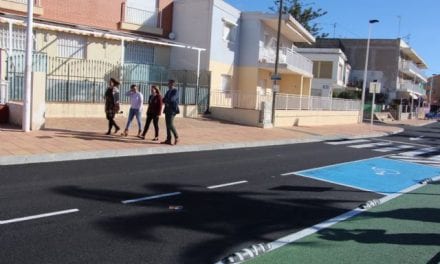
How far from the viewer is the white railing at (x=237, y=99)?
25895 millimetres

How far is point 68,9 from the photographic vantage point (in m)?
22.7

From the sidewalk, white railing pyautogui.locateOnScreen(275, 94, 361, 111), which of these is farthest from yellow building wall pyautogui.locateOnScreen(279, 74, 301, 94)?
the sidewalk

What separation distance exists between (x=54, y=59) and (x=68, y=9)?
3911 millimetres

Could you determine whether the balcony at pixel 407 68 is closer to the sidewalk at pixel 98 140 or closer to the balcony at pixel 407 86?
the balcony at pixel 407 86

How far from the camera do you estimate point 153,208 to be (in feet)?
23.2

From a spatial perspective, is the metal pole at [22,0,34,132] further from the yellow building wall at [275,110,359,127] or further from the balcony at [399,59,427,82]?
the balcony at [399,59,427,82]

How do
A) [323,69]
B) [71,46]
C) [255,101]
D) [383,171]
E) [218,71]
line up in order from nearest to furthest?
[383,171]
[71,46]
[255,101]
[218,71]
[323,69]

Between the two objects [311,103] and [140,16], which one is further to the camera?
[311,103]

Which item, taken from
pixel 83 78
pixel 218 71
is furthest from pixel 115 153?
pixel 218 71

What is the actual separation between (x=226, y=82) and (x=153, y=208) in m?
23.7

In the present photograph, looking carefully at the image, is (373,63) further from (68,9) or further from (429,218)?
(429,218)

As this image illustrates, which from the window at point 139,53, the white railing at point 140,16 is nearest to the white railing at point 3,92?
the window at point 139,53

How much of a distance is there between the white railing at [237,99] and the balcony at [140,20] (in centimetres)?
484

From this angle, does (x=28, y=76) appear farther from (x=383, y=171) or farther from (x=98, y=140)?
(x=383, y=171)
